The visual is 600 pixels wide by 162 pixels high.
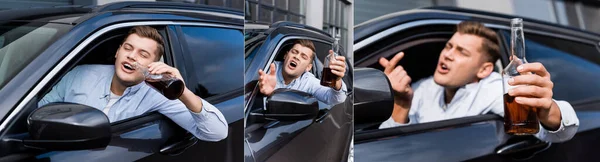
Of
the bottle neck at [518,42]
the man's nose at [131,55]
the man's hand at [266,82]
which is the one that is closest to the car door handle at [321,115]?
the man's hand at [266,82]

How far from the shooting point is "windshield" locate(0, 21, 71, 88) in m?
2.06

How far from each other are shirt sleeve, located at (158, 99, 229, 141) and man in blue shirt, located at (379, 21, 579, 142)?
0.65m

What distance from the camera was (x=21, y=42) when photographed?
2098mm

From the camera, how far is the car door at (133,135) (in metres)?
2.04

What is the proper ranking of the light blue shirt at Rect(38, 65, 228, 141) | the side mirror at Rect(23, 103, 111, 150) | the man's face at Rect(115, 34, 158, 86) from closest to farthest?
the side mirror at Rect(23, 103, 111, 150) → the light blue shirt at Rect(38, 65, 228, 141) → the man's face at Rect(115, 34, 158, 86)

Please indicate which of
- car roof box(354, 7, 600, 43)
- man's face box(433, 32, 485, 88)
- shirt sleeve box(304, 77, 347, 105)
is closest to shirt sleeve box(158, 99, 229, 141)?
shirt sleeve box(304, 77, 347, 105)

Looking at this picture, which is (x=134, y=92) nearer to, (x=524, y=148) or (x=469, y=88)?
(x=469, y=88)

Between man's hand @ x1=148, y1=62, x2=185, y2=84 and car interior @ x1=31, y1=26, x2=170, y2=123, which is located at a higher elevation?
car interior @ x1=31, y1=26, x2=170, y2=123

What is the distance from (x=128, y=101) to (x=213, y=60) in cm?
33

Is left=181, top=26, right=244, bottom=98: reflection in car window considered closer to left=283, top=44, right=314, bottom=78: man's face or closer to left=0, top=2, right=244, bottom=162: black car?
left=0, top=2, right=244, bottom=162: black car

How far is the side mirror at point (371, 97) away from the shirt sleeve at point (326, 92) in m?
0.07

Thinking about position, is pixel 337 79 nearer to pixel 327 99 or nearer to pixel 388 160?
pixel 327 99

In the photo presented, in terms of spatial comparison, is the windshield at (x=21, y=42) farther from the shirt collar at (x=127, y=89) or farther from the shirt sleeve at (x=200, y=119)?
the shirt sleeve at (x=200, y=119)

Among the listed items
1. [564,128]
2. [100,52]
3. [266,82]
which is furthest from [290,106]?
[564,128]
